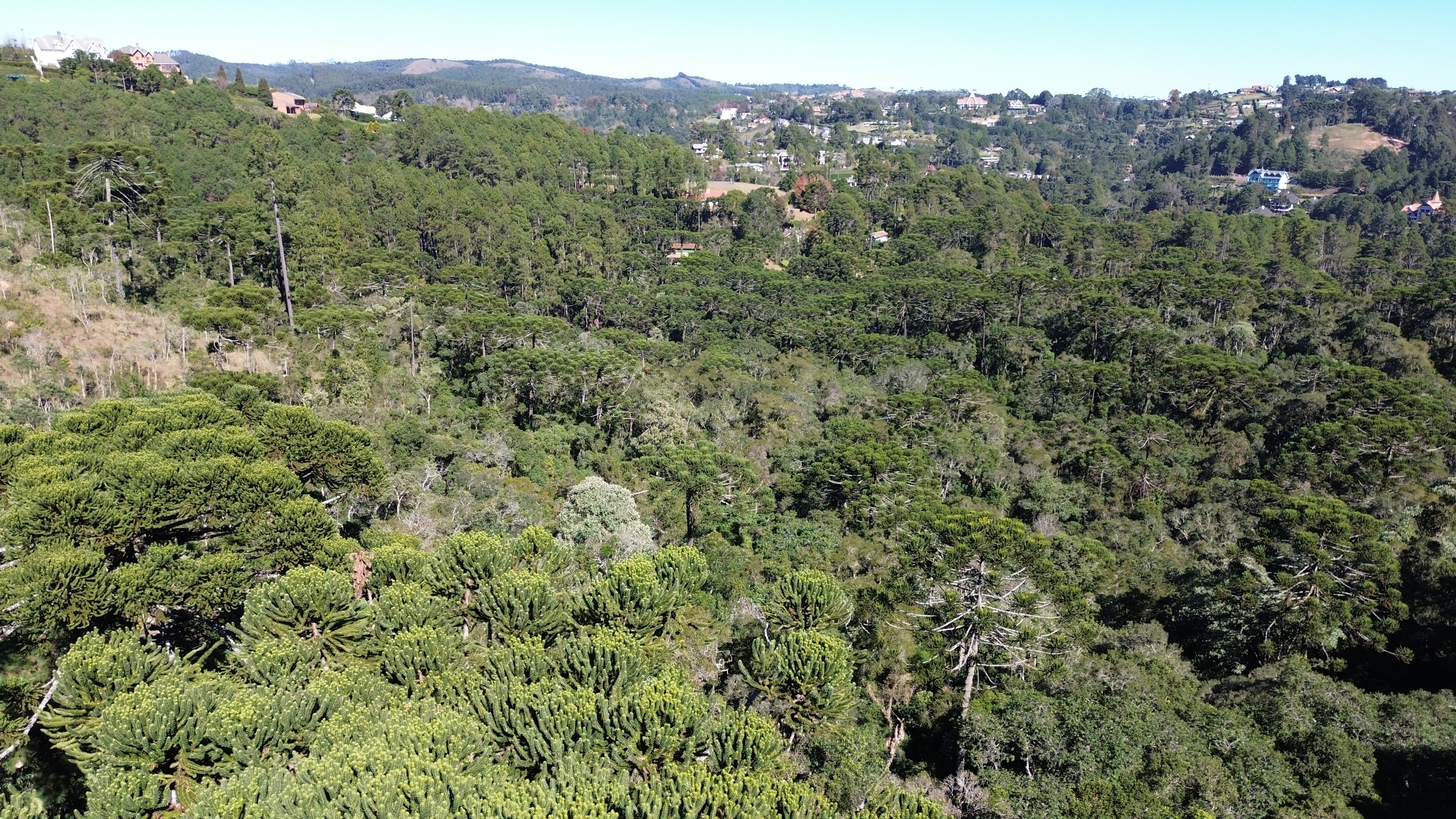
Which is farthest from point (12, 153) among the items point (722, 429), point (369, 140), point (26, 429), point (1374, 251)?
point (1374, 251)

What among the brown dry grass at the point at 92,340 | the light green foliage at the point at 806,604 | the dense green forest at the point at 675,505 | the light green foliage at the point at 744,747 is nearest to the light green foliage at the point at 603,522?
the dense green forest at the point at 675,505

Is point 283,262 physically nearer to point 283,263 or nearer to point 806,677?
point 283,263

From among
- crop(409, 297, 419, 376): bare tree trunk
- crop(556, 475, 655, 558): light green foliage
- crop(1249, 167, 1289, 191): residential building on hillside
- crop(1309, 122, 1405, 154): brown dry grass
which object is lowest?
crop(556, 475, 655, 558): light green foliage

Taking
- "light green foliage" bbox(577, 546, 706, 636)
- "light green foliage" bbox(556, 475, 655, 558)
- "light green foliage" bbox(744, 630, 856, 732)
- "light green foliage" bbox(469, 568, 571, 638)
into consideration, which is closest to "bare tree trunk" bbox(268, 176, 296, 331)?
"light green foliage" bbox(556, 475, 655, 558)

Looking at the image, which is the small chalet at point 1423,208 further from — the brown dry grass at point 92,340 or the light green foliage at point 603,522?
the brown dry grass at point 92,340

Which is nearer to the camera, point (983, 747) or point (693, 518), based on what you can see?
point (983, 747)

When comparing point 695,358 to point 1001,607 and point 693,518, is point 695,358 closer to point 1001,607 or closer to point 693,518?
point 693,518

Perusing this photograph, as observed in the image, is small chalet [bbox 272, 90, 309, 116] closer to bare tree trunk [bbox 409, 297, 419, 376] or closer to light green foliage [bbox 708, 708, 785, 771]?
bare tree trunk [bbox 409, 297, 419, 376]

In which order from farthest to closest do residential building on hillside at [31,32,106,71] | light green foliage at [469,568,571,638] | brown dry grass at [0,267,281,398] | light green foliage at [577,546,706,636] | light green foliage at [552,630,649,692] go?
residential building on hillside at [31,32,106,71] → brown dry grass at [0,267,281,398] → light green foliage at [577,546,706,636] → light green foliage at [469,568,571,638] → light green foliage at [552,630,649,692]
